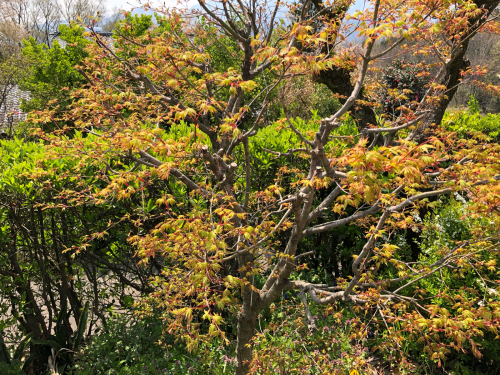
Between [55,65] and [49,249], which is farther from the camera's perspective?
[55,65]

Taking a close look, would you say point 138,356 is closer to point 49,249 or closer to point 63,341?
point 63,341

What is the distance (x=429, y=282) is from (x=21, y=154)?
4.19 meters

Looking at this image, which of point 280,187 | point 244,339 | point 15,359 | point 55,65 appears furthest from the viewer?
point 55,65

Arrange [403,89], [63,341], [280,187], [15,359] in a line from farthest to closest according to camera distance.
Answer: [403,89] < [63,341] < [15,359] < [280,187]

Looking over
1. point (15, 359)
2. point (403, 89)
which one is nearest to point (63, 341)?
point (15, 359)

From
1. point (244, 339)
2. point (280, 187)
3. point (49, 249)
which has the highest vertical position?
point (280, 187)

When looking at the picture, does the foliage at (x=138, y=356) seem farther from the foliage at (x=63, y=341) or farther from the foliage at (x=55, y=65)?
the foliage at (x=55, y=65)

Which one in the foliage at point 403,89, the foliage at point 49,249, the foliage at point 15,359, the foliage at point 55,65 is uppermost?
the foliage at point 55,65

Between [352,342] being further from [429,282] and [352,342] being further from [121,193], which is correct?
[121,193]

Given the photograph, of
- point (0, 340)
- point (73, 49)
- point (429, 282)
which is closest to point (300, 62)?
point (429, 282)

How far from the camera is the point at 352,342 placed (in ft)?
11.7

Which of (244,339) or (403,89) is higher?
(403,89)

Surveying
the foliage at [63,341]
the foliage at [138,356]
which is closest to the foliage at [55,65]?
the foliage at [63,341]

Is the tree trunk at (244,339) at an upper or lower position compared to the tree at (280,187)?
lower
